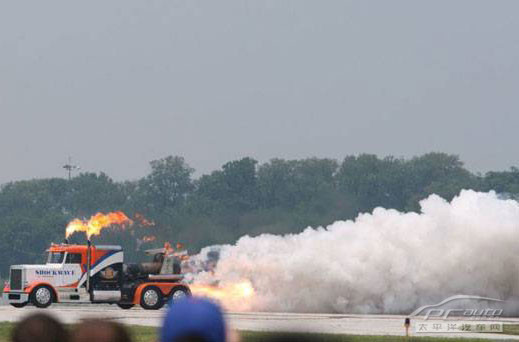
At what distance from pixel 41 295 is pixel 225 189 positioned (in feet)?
360

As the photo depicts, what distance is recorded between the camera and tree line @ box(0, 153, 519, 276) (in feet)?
485

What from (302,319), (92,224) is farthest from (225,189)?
(302,319)

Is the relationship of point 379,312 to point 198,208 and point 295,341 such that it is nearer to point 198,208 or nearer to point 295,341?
point 295,341

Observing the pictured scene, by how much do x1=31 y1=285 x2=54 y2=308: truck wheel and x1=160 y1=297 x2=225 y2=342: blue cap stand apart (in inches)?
1816

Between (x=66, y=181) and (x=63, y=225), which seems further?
(x=66, y=181)

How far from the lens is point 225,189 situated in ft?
524

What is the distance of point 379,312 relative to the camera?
4859 centimetres

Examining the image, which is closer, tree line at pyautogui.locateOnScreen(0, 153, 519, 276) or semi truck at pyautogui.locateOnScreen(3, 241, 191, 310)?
semi truck at pyautogui.locateOnScreen(3, 241, 191, 310)

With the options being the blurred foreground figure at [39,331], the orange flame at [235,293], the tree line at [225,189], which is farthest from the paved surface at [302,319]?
the tree line at [225,189]

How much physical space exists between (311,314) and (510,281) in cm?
747

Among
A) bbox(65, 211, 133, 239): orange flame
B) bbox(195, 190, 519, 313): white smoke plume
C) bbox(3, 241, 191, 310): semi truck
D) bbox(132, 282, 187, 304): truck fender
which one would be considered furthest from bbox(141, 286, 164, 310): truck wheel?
bbox(65, 211, 133, 239): orange flame

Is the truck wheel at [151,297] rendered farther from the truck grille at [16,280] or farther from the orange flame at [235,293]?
the truck grille at [16,280]

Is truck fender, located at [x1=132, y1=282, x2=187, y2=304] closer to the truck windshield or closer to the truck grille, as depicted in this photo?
the truck windshield

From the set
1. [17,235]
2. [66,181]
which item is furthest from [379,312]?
[66,181]
